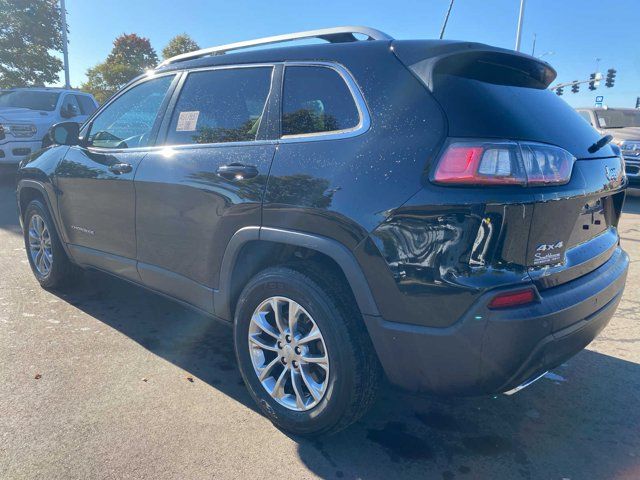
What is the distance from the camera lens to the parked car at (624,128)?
31.7 feet

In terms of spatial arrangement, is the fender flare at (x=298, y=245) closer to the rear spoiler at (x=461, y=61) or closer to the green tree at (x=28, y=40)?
the rear spoiler at (x=461, y=61)

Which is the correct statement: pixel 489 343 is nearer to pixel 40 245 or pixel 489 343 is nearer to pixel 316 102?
pixel 316 102

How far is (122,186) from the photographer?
11.0 ft

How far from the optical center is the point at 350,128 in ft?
7.47

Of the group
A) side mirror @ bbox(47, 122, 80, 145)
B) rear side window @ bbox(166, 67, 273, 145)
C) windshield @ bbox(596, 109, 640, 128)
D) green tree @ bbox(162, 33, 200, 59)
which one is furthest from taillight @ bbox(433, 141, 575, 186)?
green tree @ bbox(162, 33, 200, 59)

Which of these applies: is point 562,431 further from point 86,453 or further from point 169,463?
point 86,453

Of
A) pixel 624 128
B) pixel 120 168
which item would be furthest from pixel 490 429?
pixel 624 128

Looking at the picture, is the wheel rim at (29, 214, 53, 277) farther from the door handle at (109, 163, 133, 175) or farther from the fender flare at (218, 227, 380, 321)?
the fender flare at (218, 227, 380, 321)

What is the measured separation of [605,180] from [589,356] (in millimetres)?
1547

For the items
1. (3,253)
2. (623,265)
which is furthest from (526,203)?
(3,253)

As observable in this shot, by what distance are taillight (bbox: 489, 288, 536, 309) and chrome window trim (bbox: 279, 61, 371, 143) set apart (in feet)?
2.98

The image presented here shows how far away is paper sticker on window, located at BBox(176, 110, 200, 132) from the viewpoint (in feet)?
10.0

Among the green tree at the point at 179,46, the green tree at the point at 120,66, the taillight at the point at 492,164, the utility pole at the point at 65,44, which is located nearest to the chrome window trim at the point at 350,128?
the taillight at the point at 492,164

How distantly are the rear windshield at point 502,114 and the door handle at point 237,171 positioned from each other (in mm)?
997
